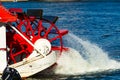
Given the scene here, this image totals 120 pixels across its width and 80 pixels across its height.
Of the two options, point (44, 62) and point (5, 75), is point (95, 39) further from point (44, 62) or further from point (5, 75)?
point (5, 75)

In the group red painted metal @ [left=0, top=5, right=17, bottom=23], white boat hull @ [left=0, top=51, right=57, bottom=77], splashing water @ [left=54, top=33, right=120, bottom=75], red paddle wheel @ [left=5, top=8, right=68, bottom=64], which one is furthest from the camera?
splashing water @ [left=54, top=33, right=120, bottom=75]

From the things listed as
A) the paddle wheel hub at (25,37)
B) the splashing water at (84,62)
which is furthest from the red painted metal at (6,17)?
the splashing water at (84,62)

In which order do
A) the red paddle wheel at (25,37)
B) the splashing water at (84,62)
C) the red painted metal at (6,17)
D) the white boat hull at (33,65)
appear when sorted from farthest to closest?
the splashing water at (84,62)
the red paddle wheel at (25,37)
the white boat hull at (33,65)
the red painted metal at (6,17)

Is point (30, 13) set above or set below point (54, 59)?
above

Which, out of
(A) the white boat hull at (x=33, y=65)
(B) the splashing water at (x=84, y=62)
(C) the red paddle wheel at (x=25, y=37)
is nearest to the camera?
(A) the white boat hull at (x=33, y=65)

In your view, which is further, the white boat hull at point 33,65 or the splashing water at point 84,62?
the splashing water at point 84,62

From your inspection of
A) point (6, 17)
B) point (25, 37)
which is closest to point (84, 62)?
point (25, 37)

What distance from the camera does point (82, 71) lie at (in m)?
21.1

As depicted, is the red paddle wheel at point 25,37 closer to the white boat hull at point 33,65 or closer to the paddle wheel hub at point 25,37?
the paddle wheel hub at point 25,37

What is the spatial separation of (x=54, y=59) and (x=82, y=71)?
2.14 metres

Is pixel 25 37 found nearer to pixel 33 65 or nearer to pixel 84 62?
pixel 33 65

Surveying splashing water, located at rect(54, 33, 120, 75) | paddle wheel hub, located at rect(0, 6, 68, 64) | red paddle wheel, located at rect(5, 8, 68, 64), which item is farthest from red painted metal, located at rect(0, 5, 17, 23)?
splashing water, located at rect(54, 33, 120, 75)

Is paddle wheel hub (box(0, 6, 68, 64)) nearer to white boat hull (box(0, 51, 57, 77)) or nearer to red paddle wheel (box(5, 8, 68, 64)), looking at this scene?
red paddle wheel (box(5, 8, 68, 64))

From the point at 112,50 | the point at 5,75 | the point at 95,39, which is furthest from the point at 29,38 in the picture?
the point at 95,39
